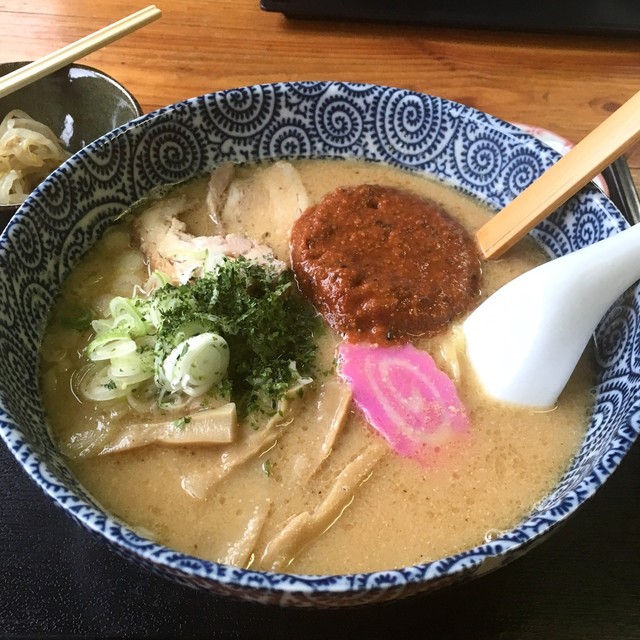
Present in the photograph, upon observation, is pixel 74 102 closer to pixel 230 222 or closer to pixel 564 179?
pixel 230 222

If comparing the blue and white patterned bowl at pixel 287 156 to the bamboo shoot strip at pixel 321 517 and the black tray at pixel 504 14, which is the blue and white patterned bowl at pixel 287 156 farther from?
the black tray at pixel 504 14

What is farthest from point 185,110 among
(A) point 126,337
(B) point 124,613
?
(B) point 124,613

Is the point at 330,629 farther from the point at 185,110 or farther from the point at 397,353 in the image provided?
the point at 185,110

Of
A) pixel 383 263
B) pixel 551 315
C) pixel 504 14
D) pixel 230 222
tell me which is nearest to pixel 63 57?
pixel 230 222

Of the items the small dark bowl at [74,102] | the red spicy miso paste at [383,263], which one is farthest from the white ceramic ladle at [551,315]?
the small dark bowl at [74,102]

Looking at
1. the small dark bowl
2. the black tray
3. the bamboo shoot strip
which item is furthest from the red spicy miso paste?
the black tray

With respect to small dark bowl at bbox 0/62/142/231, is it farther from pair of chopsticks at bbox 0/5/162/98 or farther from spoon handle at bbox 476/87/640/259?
spoon handle at bbox 476/87/640/259
